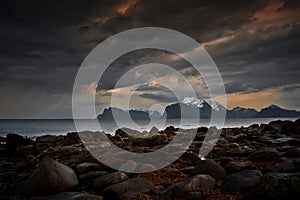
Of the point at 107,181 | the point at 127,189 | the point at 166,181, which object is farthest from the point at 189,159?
the point at 127,189

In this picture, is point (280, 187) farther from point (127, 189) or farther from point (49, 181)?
point (49, 181)

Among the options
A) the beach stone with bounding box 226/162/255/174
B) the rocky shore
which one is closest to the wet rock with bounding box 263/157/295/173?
the rocky shore

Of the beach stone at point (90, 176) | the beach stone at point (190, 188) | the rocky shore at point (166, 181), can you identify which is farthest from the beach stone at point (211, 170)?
the beach stone at point (90, 176)

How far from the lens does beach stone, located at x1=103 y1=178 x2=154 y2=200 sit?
24.2ft

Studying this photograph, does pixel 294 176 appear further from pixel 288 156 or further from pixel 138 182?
pixel 288 156

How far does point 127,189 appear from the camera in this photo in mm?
7617

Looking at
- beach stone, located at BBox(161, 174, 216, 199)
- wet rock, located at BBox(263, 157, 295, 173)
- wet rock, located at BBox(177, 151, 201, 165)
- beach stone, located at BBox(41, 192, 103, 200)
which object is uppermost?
wet rock, located at BBox(263, 157, 295, 173)

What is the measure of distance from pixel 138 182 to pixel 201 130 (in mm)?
19826

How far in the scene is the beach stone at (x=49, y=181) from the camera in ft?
26.9

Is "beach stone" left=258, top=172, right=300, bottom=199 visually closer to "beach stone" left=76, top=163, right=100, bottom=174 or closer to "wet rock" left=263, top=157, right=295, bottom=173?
"wet rock" left=263, top=157, right=295, bottom=173

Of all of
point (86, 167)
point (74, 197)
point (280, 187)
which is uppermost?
point (280, 187)

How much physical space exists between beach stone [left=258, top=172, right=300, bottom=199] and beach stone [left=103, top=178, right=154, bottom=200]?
3257 mm

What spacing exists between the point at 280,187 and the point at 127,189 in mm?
4034

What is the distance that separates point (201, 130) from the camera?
27.1 meters
